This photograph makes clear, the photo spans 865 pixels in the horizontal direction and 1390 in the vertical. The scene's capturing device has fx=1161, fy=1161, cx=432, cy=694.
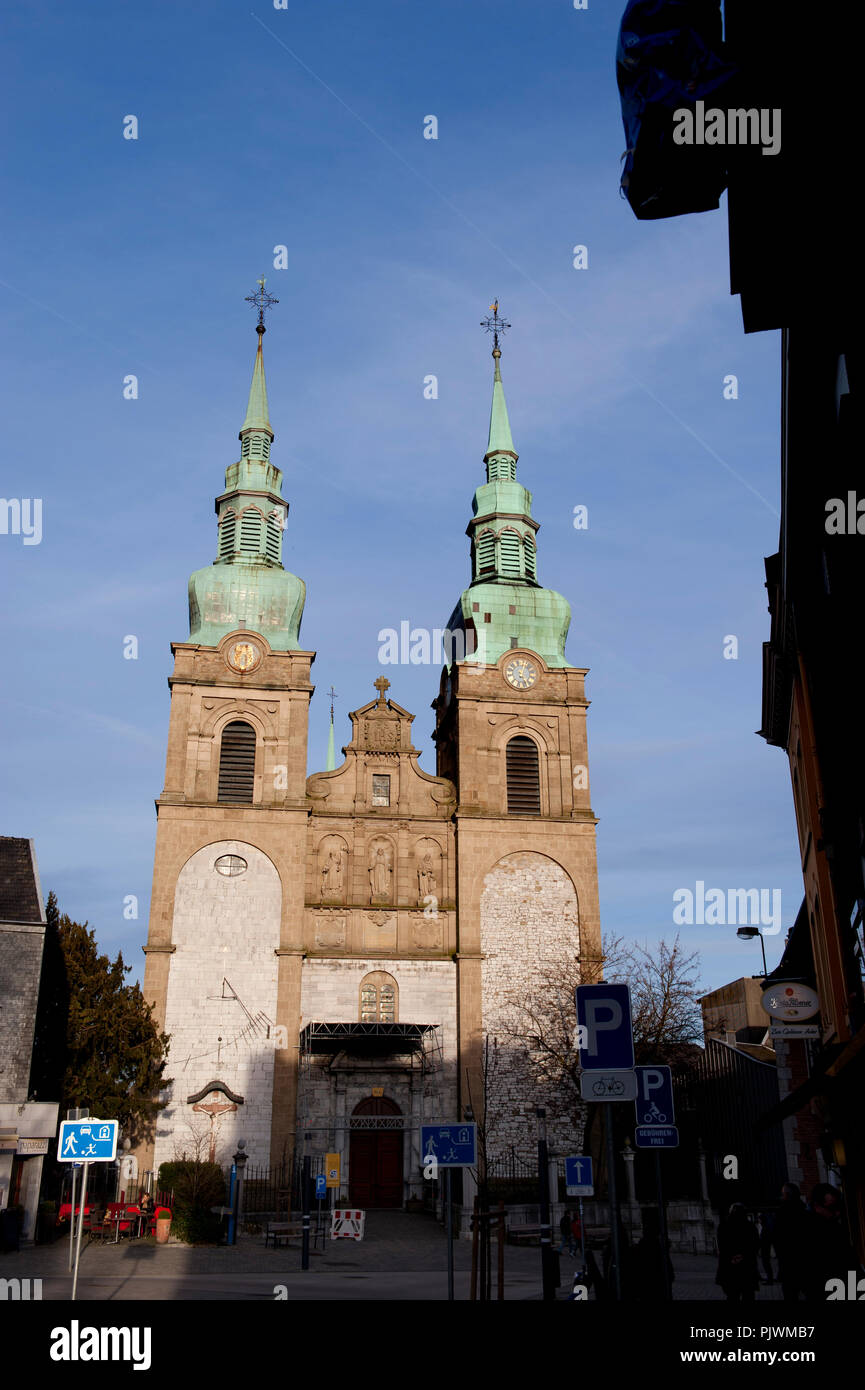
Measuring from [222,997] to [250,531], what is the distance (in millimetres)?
20034

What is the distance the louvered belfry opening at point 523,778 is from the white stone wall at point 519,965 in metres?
2.01

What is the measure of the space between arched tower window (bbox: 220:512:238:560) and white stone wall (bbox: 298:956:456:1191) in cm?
1813

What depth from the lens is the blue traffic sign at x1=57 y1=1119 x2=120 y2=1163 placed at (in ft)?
48.7

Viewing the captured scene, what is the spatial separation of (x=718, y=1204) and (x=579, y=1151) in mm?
9344

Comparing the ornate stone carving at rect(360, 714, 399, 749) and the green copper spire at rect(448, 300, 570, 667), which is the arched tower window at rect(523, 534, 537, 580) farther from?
the ornate stone carving at rect(360, 714, 399, 749)

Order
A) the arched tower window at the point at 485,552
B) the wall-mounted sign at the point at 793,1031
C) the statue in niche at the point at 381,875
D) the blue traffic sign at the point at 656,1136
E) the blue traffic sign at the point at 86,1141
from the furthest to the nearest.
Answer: the arched tower window at the point at 485,552 < the statue in niche at the point at 381,875 < the wall-mounted sign at the point at 793,1031 < the blue traffic sign at the point at 86,1141 < the blue traffic sign at the point at 656,1136

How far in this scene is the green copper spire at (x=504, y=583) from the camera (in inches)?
1951

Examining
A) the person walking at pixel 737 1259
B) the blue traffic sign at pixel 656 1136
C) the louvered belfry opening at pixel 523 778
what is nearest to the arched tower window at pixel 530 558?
the louvered belfry opening at pixel 523 778

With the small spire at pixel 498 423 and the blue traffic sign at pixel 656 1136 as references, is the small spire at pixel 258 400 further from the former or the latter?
the blue traffic sign at pixel 656 1136

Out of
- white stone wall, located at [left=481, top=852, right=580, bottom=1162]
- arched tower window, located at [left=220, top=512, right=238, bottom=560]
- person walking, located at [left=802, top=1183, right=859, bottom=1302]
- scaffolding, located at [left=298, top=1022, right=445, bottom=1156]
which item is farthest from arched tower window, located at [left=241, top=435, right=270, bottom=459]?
person walking, located at [left=802, top=1183, right=859, bottom=1302]

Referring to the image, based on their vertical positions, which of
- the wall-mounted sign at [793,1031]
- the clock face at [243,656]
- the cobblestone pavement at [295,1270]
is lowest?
the cobblestone pavement at [295,1270]

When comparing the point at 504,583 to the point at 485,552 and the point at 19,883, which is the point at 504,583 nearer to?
the point at 485,552

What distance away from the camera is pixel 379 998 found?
140 feet
